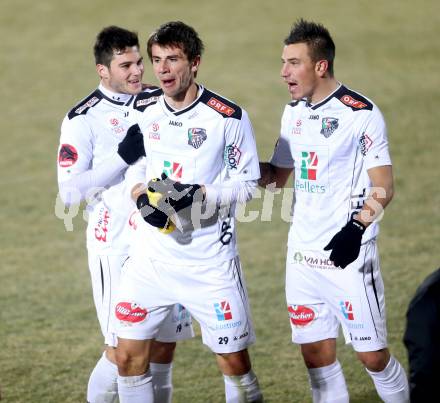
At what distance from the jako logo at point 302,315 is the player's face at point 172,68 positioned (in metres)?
1.63

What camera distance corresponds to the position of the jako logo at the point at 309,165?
664 cm

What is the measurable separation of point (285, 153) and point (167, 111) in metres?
0.91

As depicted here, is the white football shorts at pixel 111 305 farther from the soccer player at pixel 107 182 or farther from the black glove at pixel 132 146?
the black glove at pixel 132 146

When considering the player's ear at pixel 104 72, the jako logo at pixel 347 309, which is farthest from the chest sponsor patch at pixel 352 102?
the player's ear at pixel 104 72

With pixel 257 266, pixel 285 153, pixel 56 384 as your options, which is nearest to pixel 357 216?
pixel 285 153

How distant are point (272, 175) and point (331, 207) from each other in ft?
1.78

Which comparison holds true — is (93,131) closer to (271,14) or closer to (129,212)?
(129,212)

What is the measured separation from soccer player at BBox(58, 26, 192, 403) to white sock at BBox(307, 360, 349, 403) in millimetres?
918

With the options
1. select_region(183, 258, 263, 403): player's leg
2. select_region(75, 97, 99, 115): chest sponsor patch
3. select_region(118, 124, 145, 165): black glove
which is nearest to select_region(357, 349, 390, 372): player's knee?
select_region(183, 258, 263, 403): player's leg

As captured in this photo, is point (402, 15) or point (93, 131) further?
point (402, 15)

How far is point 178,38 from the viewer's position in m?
6.29

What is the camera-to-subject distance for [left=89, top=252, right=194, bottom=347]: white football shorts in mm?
6898

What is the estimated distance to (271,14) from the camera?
70.4ft

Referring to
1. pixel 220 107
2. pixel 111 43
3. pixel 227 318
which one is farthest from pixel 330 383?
pixel 111 43
